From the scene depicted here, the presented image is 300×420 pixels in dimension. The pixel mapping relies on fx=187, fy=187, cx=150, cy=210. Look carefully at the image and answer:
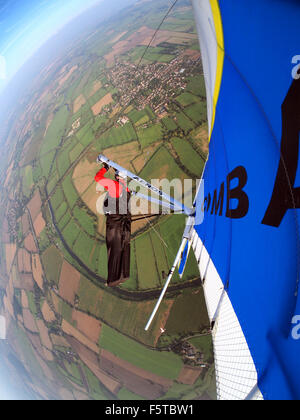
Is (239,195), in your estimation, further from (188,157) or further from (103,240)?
(103,240)

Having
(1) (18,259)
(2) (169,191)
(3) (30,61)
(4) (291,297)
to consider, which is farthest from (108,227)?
(3) (30,61)

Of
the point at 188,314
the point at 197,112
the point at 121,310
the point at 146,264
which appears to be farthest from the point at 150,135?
the point at 121,310

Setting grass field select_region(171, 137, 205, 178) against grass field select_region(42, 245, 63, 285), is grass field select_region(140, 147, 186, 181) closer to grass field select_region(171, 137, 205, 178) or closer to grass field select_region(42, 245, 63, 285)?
grass field select_region(171, 137, 205, 178)

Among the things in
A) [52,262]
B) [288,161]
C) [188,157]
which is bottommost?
[52,262]

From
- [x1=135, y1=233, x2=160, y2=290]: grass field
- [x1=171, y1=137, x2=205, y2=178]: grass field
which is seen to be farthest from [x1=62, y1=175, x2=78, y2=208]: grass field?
[x1=171, y1=137, x2=205, y2=178]: grass field

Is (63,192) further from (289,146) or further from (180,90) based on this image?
(289,146)

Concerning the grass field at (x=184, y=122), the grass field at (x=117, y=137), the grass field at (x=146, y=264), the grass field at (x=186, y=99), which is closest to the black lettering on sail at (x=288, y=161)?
the grass field at (x=146, y=264)
